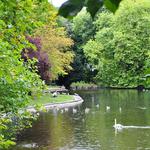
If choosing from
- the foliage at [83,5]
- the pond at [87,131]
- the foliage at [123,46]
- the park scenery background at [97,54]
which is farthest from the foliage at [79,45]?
the foliage at [83,5]

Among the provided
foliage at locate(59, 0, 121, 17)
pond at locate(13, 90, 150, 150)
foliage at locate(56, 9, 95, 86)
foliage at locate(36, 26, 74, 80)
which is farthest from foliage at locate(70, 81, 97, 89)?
foliage at locate(59, 0, 121, 17)

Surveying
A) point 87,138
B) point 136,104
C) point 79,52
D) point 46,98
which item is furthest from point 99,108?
point 79,52

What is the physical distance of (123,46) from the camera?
56312 millimetres

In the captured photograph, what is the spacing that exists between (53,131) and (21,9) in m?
16.1

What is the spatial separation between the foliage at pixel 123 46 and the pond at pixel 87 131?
84.8 ft

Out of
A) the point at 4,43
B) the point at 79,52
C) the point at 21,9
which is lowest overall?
the point at 4,43

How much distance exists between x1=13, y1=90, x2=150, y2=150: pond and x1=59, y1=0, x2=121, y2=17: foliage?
53.3ft

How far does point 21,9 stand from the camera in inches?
225

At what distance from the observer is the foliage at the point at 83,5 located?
1066mm

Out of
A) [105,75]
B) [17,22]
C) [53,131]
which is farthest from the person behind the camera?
[105,75]

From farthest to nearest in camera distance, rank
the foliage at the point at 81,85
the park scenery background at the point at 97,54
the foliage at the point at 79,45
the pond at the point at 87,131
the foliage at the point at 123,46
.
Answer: the foliage at the point at 79,45
the foliage at the point at 81,85
the foliage at the point at 123,46
the park scenery background at the point at 97,54
the pond at the point at 87,131

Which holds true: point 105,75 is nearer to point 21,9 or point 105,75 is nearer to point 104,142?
point 104,142

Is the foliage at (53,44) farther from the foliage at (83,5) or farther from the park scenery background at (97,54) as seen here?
the foliage at (83,5)

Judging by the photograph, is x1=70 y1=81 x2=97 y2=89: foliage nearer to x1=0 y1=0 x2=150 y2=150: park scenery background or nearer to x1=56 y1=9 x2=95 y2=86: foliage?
x1=0 y1=0 x2=150 y2=150: park scenery background
